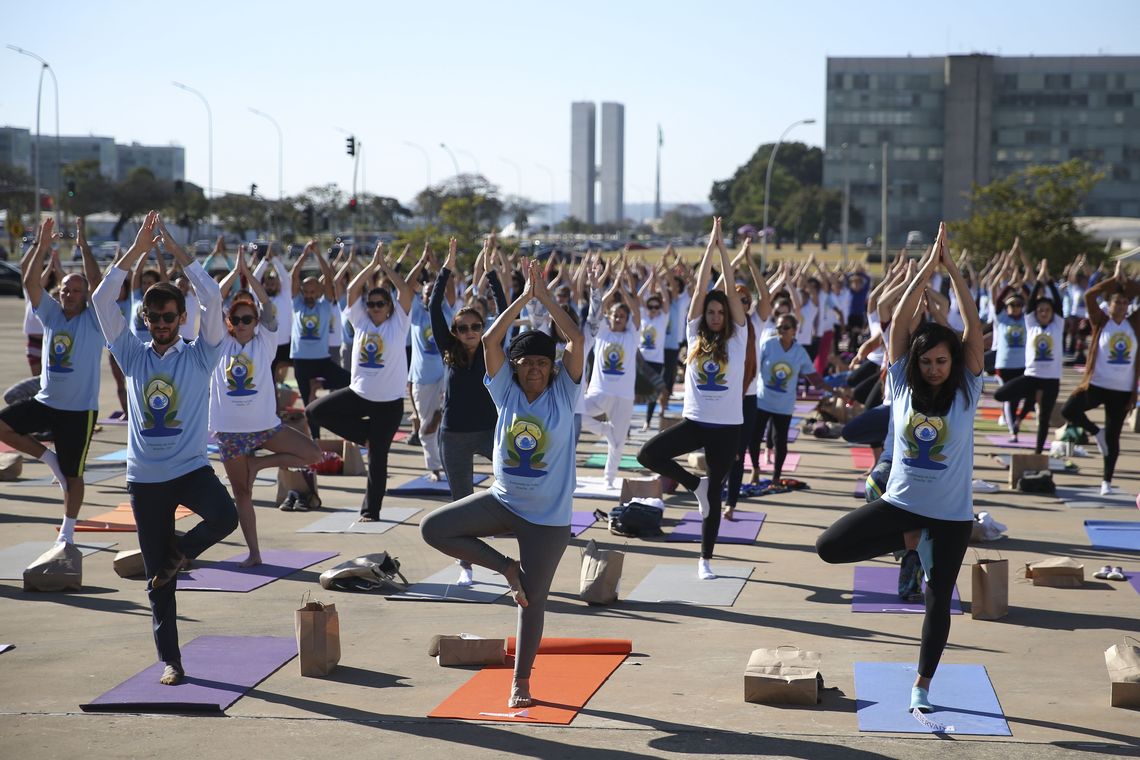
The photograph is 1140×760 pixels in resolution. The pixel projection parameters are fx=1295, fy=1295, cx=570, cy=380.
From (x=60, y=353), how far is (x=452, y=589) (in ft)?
11.8

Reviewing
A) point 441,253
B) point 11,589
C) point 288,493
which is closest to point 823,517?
point 288,493

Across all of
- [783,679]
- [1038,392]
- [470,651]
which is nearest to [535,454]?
[470,651]

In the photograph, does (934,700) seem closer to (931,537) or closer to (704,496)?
(931,537)

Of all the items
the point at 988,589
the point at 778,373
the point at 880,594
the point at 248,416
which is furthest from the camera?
the point at 778,373

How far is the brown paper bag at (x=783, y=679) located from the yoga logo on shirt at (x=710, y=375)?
3000mm

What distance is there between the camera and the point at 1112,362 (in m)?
12.3

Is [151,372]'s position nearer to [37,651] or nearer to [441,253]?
[37,651]

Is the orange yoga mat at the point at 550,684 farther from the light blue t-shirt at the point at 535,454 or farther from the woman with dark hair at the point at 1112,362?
the woman with dark hair at the point at 1112,362

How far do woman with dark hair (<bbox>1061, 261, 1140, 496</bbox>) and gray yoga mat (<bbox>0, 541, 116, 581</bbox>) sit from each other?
9.01m

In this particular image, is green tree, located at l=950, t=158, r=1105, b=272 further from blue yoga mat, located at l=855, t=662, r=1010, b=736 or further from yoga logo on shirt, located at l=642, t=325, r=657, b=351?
blue yoga mat, located at l=855, t=662, r=1010, b=736

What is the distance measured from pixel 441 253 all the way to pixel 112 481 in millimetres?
26938

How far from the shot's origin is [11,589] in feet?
29.4

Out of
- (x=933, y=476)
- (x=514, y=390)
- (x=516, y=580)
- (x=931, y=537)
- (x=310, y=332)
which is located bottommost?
(x=516, y=580)

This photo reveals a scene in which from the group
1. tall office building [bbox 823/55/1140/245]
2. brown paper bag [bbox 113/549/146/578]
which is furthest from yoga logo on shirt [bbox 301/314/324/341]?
tall office building [bbox 823/55/1140/245]
